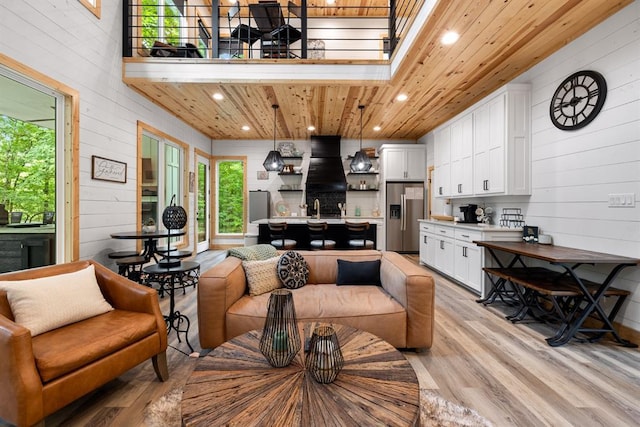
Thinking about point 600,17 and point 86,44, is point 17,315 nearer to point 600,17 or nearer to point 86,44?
point 86,44

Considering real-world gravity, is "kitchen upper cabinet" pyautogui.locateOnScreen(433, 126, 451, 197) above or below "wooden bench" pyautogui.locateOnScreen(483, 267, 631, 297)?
above

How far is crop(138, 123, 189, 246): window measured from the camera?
454cm

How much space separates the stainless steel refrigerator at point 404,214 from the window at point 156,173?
4.58 meters

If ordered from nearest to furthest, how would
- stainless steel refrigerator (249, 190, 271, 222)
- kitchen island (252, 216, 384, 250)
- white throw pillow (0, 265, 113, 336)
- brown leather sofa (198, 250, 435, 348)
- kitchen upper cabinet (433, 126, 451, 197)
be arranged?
1. white throw pillow (0, 265, 113, 336)
2. brown leather sofa (198, 250, 435, 348)
3. kitchen island (252, 216, 384, 250)
4. kitchen upper cabinet (433, 126, 451, 197)
5. stainless steel refrigerator (249, 190, 271, 222)

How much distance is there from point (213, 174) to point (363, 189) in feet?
12.7

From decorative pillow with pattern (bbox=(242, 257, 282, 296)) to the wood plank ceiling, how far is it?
2.69 m

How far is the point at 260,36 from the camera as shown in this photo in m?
5.14

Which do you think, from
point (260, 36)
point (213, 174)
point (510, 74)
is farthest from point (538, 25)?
point (213, 174)

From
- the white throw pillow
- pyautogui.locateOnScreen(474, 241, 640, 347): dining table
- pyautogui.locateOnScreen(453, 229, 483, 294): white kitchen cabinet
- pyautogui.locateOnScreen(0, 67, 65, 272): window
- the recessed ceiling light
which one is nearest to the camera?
the white throw pillow

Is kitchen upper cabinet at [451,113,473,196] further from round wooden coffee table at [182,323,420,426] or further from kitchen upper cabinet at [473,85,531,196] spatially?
round wooden coffee table at [182,323,420,426]

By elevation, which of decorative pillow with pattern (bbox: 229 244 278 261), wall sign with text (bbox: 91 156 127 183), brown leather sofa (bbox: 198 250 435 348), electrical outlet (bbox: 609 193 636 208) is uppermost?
wall sign with text (bbox: 91 156 127 183)

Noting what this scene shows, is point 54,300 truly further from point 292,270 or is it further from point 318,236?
point 318,236

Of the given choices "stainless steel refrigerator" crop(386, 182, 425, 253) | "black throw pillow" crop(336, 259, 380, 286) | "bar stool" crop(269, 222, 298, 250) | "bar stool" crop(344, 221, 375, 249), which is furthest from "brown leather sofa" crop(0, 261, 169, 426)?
"stainless steel refrigerator" crop(386, 182, 425, 253)

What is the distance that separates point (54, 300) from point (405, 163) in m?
6.42
